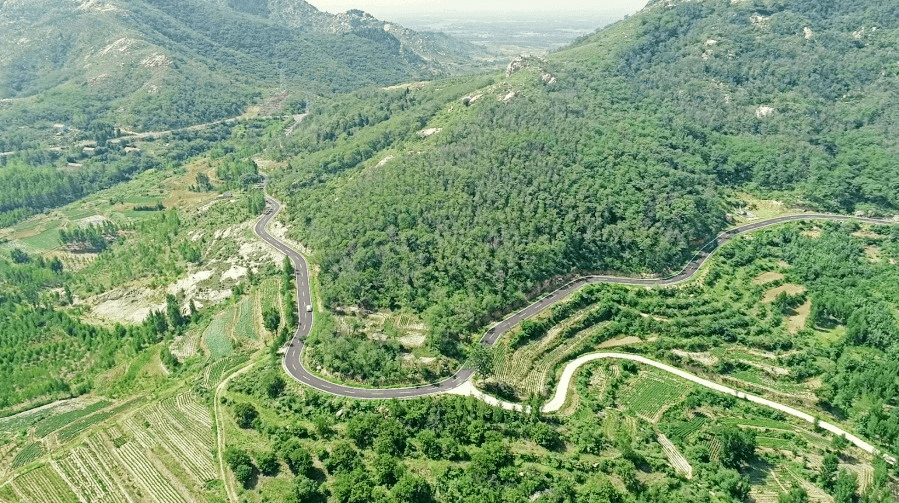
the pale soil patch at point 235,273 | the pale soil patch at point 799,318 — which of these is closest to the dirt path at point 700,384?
the pale soil patch at point 799,318

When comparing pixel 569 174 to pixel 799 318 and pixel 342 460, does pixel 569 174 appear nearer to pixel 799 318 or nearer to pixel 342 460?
pixel 799 318

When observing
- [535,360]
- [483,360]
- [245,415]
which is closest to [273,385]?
[245,415]

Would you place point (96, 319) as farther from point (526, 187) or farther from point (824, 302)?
point (824, 302)

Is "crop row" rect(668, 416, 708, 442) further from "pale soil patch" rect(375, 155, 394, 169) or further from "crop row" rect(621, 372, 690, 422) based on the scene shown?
"pale soil patch" rect(375, 155, 394, 169)

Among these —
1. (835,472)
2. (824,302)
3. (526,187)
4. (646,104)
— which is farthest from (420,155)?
(835,472)

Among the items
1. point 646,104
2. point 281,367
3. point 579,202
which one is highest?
point 646,104

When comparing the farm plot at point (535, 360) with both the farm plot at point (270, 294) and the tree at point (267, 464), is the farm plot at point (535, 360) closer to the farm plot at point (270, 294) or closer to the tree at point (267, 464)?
the tree at point (267, 464)
